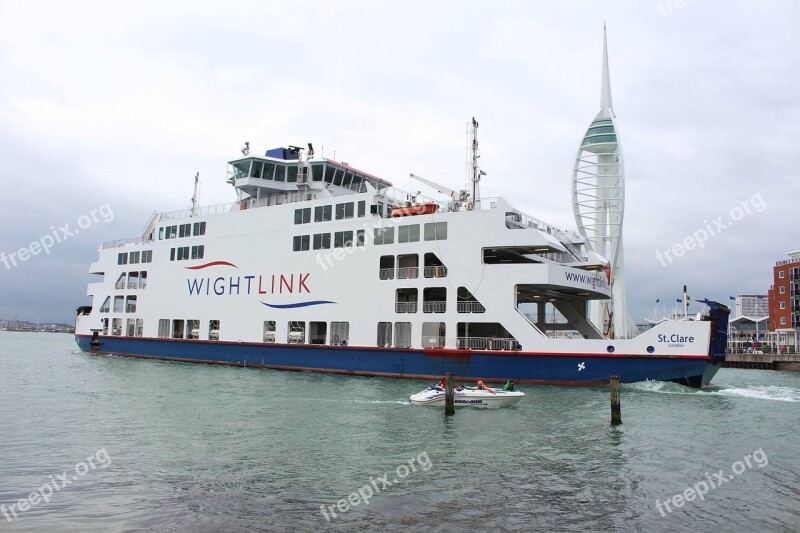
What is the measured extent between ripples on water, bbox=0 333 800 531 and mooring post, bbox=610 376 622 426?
423 mm

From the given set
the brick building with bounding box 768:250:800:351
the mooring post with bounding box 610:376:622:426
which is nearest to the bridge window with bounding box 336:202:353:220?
the mooring post with bounding box 610:376:622:426

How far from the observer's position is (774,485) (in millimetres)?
12250

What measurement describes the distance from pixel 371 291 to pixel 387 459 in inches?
621

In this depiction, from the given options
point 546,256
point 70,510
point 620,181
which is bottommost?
point 70,510

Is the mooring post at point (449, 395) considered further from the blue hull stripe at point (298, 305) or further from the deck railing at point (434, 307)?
the blue hull stripe at point (298, 305)

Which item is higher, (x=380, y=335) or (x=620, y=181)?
(x=620, y=181)

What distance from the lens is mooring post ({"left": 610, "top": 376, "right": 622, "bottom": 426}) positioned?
700 inches

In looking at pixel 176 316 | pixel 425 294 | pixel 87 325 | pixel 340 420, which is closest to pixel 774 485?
pixel 340 420

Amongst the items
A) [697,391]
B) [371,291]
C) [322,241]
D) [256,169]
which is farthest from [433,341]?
[256,169]

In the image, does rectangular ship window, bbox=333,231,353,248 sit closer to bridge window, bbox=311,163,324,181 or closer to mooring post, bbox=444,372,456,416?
bridge window, bbox=311,163,324,181

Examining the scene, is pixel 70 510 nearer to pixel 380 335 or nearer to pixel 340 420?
pixel 340 420

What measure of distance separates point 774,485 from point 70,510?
1280 centimetres

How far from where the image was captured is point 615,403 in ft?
58.9

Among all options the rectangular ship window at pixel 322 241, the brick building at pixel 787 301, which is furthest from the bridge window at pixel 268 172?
the brick building at pixel 787 301
